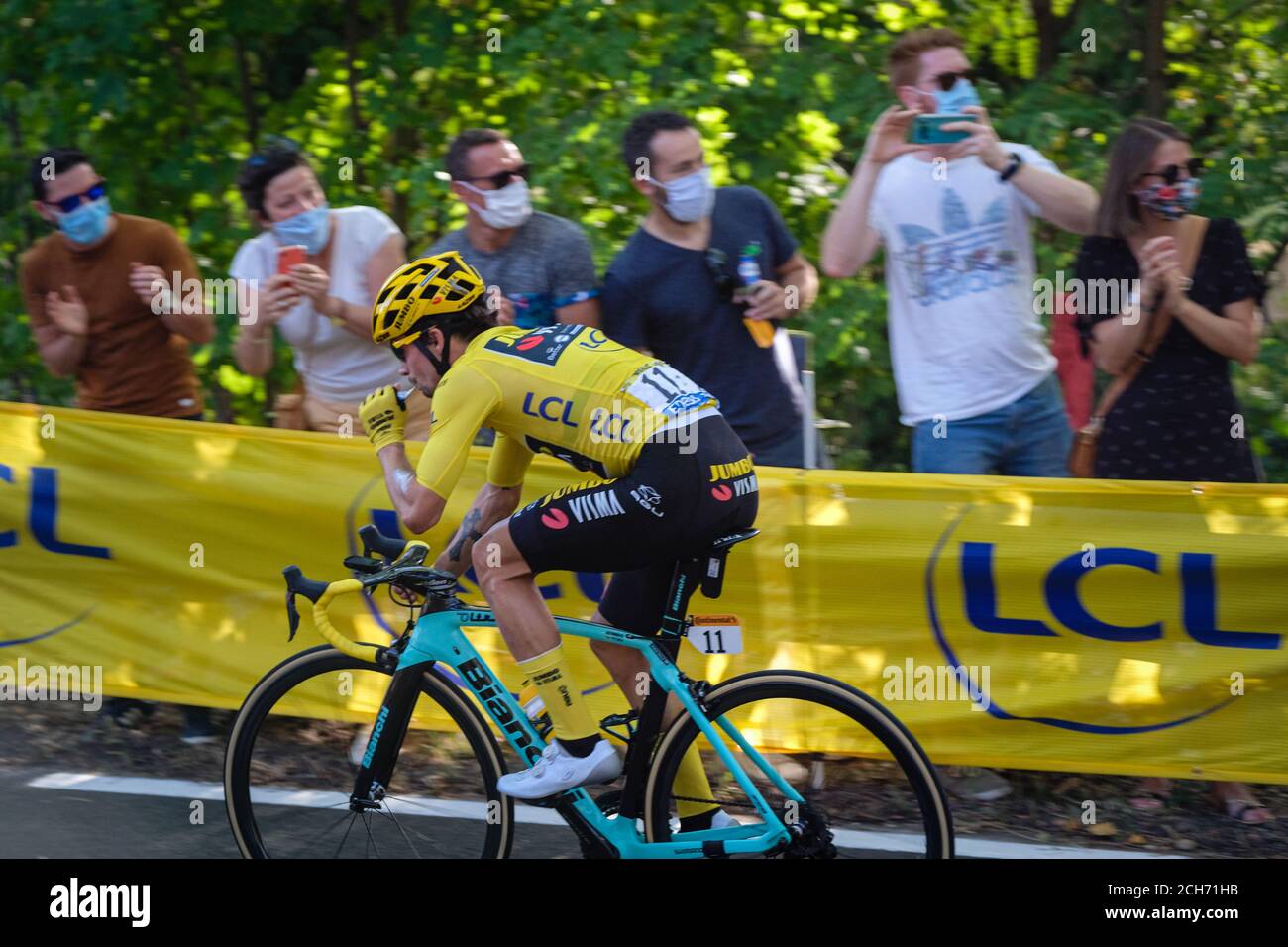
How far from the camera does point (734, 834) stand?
14.8 feet

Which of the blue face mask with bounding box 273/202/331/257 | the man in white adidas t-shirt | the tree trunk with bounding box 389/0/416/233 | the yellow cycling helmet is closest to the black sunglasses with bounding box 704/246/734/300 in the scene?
the man in white adidas t-shirt

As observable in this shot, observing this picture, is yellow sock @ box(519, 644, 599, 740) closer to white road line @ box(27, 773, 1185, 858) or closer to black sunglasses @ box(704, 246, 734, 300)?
white road line @ box(27, 773, 1185, 858)

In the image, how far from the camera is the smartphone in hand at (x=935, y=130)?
5863 mm

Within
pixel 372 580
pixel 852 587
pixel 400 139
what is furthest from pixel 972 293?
pixel 400 139

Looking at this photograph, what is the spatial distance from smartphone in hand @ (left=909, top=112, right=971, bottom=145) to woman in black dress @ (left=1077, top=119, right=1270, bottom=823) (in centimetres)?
57

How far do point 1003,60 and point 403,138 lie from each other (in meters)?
3.45

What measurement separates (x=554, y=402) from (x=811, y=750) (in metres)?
1.42

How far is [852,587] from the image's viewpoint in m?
5.70

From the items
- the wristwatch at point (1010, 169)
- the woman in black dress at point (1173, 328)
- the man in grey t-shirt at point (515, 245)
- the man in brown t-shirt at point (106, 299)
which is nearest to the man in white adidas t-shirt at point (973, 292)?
the wristwatch at point (1010, 169)

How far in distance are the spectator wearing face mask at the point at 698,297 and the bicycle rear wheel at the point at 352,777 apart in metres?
1.76

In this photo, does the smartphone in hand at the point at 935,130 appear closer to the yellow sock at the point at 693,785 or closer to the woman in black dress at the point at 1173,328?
the woman in black dress at the point at 1173,328

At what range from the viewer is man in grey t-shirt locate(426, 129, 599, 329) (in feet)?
20.1
